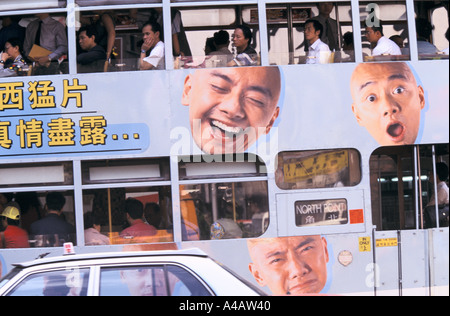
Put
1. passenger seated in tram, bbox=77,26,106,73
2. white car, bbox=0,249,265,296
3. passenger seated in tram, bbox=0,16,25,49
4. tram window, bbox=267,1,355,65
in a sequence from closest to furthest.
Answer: white car, bbox=0,249,265,296 < passenger seated in tram, bbox=77,26,106,73 < tram window, bbox=267,1,355,65 < passenger seated in tram, bbox=0,16,25,49

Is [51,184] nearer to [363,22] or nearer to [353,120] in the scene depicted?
[353,120]

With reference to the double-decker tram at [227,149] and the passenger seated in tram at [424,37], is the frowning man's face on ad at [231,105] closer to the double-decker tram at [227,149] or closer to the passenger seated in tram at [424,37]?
the double-decker tram at [227,149]

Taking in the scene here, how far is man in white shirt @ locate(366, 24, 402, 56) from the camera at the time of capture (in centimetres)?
850

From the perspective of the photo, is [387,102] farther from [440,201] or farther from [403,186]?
[440,201]

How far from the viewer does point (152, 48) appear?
8.36 m

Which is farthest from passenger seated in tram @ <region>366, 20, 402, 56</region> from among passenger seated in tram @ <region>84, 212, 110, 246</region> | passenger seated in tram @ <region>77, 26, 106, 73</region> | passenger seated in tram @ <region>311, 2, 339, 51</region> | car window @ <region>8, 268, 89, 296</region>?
car window @ <region>8, 268, 89, 296</region>

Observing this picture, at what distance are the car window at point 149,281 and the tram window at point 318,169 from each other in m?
3.19

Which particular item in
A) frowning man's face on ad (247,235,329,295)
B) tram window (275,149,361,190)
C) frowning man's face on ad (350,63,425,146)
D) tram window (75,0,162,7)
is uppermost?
tram window (75,0,162,7)

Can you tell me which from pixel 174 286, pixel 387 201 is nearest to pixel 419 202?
pixel 387 201

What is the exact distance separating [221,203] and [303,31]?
2.44 m

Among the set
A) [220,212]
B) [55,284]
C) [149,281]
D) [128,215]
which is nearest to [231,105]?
[220,212]

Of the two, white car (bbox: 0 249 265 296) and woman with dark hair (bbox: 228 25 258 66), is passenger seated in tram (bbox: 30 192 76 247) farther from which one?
white car (bbox: 0 249 265 296)

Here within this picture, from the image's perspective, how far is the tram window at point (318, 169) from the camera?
8148 mm

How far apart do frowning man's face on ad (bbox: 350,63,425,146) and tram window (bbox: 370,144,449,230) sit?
244 millimetres
